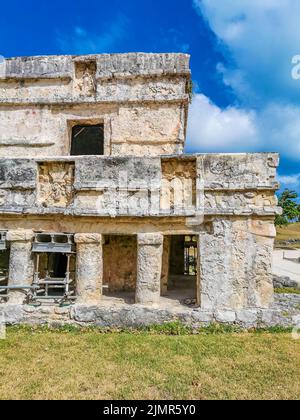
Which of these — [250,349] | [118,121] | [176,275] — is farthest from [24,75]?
[250,349]

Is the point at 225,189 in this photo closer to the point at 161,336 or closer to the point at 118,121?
the point at 161,336

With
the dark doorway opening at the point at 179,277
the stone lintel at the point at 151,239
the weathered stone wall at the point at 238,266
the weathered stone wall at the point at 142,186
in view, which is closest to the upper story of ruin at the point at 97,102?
the weathered stone wall at the point at 142,186

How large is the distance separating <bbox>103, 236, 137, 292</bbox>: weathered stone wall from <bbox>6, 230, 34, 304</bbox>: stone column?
2.31m

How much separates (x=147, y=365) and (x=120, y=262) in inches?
156

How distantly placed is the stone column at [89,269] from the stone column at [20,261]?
3.47 feet

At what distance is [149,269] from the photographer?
6414 millimetres

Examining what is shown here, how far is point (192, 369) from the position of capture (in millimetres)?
4688

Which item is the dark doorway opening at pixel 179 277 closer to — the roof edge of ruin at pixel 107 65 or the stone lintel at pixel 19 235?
the stone lintel at pixel 19 235

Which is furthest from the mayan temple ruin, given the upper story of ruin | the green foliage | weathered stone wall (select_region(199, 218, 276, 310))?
the green foliage

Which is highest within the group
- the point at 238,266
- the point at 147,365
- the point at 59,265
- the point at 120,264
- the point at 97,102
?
the point at 97,102

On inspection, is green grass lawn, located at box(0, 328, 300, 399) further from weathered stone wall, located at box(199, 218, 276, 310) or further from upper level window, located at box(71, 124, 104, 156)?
upper level window, located at box(71, 124, 104, 156)

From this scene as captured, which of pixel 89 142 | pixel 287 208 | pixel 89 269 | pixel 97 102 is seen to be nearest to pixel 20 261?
pixel 89 269

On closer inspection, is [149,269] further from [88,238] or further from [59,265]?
[59,265]

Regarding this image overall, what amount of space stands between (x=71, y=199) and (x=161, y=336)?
338 centimetres
